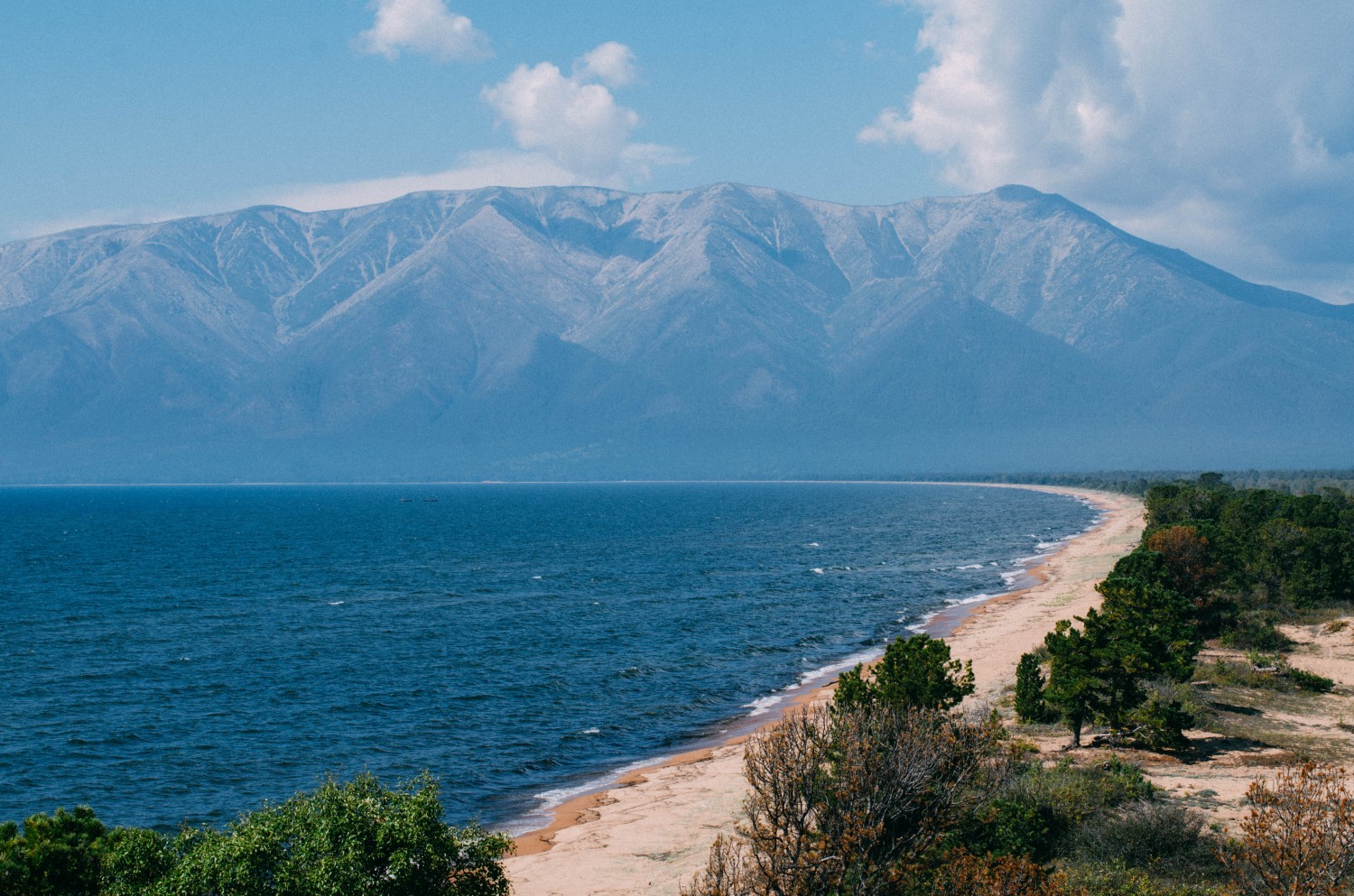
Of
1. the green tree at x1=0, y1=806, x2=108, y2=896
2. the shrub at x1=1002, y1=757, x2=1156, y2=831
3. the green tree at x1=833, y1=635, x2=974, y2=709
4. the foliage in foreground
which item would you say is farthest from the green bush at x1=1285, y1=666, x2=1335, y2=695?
the green tree at x1=0, y1=806, x2=108, y2=896

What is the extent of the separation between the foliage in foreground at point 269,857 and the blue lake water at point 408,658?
54.0 ft

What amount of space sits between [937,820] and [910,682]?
12392 mm

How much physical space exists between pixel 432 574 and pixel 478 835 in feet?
305

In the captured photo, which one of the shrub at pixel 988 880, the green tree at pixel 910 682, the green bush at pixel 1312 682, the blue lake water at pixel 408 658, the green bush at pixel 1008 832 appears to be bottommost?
the blue lake water at pixel 408 658

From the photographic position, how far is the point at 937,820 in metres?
22.8

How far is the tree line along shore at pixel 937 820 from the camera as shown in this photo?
20.4 metres

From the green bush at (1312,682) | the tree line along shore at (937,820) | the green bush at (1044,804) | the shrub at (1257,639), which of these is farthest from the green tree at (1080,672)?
the shrub at (1257,639)

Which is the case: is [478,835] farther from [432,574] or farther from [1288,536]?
[432,574]

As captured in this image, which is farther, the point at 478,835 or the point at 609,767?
the point at 609,767

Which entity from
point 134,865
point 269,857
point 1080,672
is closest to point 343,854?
point 269,857

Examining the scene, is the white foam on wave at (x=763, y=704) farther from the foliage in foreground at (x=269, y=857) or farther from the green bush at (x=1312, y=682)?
the foliage in foreground at (x=269, y=857)

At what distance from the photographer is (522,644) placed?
7081 centimetres

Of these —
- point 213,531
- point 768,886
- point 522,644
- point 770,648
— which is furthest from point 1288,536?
point 213,531

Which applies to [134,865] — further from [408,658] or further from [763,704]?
[408,658]
